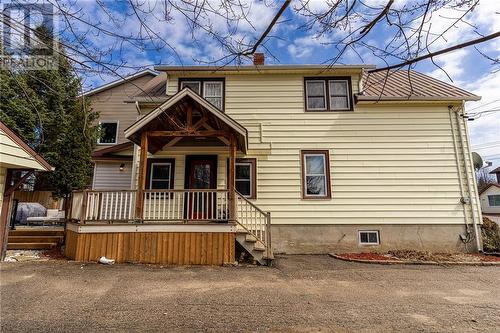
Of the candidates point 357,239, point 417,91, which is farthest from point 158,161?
point 417,91

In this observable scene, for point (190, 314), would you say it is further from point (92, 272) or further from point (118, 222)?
point (118, 222)

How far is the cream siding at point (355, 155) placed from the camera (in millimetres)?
9188

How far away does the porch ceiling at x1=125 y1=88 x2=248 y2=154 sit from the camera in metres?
7.61

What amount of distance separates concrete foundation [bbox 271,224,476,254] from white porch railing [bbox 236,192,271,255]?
1.00 meters

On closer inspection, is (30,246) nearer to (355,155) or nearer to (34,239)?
(34,239)

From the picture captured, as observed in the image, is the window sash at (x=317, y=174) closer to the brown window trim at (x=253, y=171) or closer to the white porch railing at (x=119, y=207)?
the brown window trim at (x=253, y=171)

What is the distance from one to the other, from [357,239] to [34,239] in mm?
10108

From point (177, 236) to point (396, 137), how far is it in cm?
772

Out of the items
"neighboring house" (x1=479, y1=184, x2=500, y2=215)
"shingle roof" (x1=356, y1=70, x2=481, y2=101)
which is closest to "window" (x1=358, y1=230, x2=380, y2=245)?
"shingle roof" (x1=356, y1=70, x2=481, y2=101)

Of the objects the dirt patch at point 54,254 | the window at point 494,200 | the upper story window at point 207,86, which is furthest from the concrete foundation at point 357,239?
the window at point 494,200

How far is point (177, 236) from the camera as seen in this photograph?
738 cm

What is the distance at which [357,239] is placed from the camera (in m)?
9.09

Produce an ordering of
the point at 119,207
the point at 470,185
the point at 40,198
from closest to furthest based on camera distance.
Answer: the point at 119,207, the point at 470,185, the point at 40,198

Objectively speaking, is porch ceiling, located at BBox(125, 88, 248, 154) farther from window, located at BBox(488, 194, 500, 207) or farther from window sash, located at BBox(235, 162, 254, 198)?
window, located at BBox(488, 194, 500, 207)
